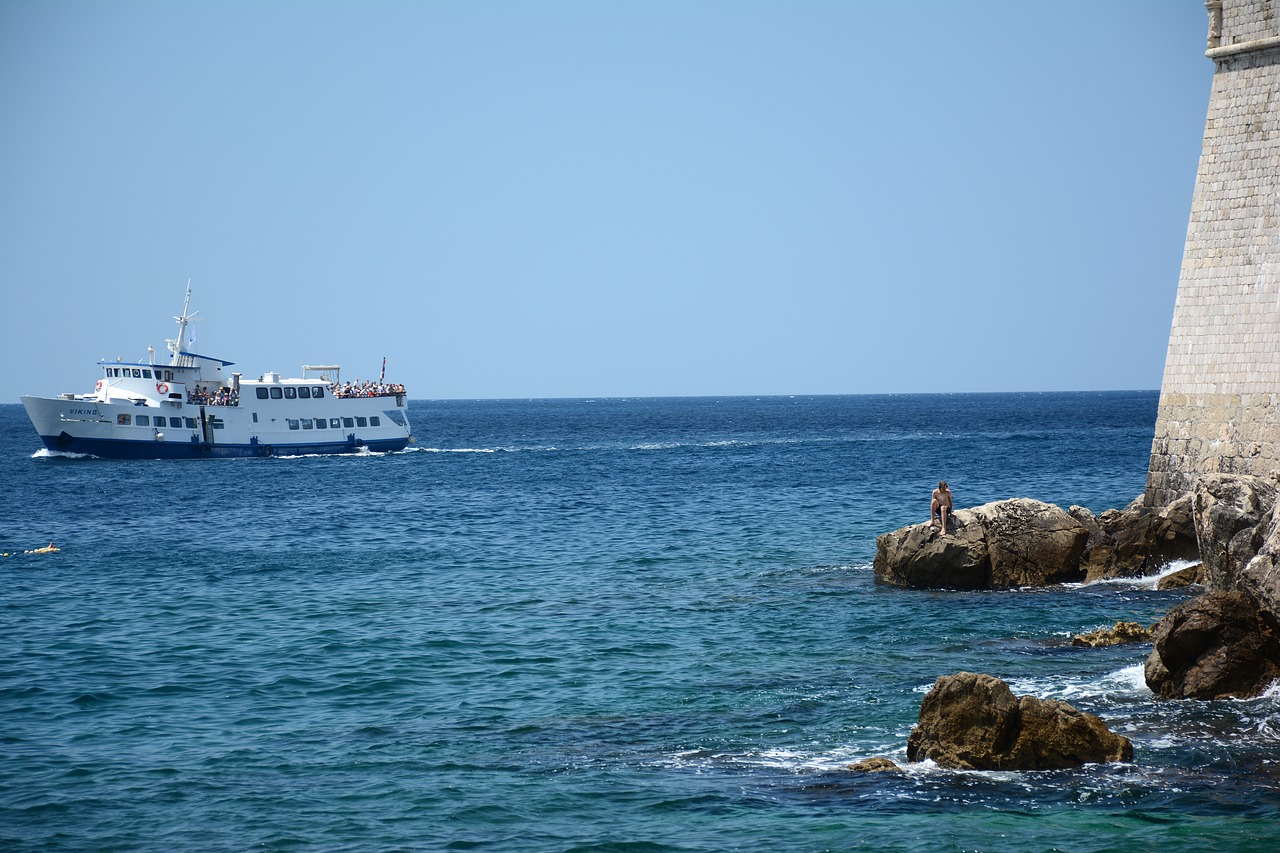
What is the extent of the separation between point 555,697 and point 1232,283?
1686cm

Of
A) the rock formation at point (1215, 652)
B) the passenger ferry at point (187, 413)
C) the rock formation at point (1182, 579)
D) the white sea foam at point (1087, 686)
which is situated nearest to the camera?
the rock formation at point (1215, 652)

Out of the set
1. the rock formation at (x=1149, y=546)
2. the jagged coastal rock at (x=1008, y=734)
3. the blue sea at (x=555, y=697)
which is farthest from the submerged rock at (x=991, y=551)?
the jagged coastal rock at (x=1008, y=734)

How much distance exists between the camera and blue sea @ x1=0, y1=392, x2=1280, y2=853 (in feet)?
37.9

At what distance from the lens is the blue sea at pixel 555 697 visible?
11.6 metres

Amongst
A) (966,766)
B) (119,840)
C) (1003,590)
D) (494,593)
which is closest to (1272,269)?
(1003,590)

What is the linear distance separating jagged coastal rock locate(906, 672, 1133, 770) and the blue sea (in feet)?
0.74

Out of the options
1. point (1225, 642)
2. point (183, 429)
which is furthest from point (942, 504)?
point (183, 429)

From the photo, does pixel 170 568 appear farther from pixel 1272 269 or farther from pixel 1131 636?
pixel 1272 269

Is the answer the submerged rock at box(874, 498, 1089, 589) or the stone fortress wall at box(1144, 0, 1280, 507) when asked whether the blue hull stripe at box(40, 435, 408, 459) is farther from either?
the stone fortress wall at box(1144, 0, 1280, 507)

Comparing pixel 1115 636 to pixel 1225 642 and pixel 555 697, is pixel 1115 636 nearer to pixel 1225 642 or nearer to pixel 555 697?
pixel 1225 642

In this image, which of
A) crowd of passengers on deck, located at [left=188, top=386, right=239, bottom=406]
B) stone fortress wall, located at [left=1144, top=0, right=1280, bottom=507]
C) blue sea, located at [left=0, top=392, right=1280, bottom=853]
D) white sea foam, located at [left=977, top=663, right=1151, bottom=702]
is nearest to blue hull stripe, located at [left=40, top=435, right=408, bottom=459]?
crowd of passengers on deck, located at [left=188, top=386, right=239, bottom=406]

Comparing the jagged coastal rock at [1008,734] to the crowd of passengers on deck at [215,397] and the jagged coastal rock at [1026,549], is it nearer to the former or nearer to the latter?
the jagged coastal rock at [1026,549]

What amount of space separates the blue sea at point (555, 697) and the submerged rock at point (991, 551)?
0.64 m

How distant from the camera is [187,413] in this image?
67.9 m
